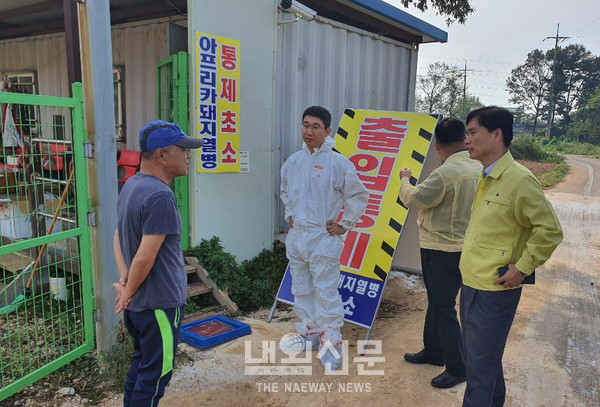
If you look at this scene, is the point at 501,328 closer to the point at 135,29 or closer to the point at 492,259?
the point at 492,259

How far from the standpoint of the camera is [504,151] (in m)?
2.30

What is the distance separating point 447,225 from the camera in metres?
3.09

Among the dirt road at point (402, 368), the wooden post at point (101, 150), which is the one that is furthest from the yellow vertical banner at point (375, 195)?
the wooden post at point (101, 150)

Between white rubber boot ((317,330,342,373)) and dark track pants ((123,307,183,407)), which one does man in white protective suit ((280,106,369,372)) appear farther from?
dark track pants ((123,307,183,407))

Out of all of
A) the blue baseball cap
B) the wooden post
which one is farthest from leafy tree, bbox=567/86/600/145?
the blue baseball cap

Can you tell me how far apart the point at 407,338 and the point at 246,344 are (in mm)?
1422

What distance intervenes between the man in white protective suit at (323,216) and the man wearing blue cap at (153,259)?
1.37m

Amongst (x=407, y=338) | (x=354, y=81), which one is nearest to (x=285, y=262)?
(x=407, y=338)

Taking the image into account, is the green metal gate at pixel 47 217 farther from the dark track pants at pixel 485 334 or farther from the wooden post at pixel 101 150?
the dark track pants at pixel 485 334

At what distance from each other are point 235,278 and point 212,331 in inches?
32.7

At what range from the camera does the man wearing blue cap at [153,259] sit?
6.66 feet

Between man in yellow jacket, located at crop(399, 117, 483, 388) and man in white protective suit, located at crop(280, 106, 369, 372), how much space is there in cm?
47

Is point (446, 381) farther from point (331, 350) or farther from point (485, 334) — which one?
point (485, 334)

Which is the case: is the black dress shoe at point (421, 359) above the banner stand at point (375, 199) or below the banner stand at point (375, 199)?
below
